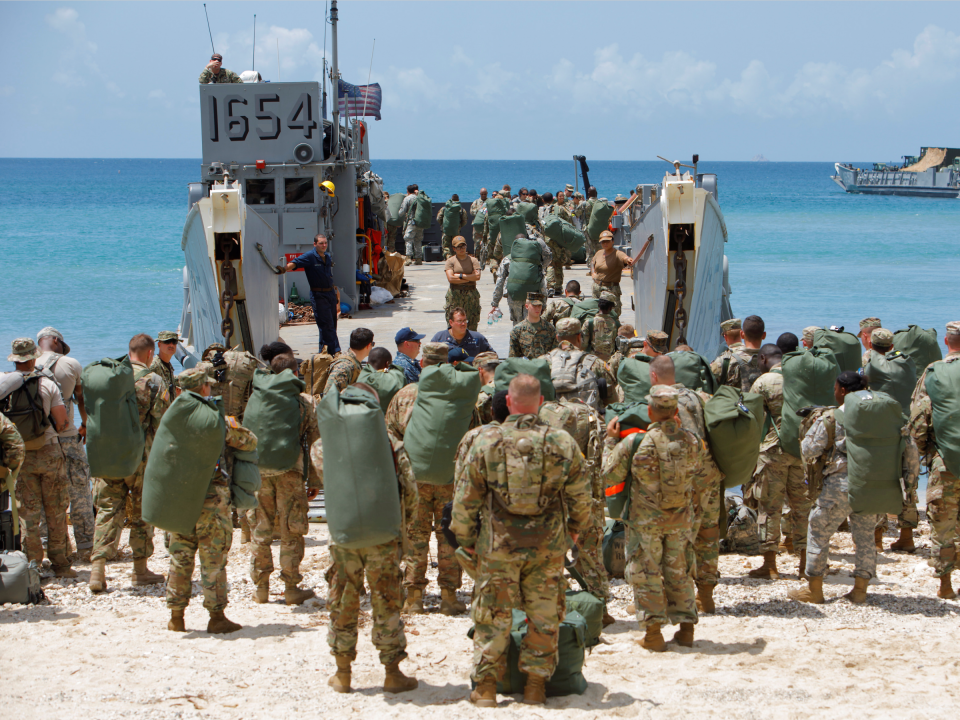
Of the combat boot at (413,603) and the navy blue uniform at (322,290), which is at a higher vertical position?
the navy blue uniform at (322,290)

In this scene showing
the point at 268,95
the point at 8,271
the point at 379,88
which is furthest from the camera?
the point at 8,271

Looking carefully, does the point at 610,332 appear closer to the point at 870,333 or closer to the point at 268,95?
the point at 870,333

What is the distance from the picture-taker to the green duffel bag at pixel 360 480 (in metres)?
4.57

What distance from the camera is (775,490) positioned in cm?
673

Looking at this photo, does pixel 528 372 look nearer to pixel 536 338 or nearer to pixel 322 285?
pixel 536 338

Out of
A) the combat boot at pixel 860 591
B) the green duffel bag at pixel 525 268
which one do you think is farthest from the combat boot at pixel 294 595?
the green duffel bag at pixel 525 268

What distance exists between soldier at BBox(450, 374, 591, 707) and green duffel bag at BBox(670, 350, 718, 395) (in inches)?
80.3

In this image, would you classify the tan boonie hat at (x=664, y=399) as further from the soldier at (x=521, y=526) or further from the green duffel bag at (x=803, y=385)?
the green duffel bag at (x=803, y=385)

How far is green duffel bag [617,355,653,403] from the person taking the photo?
6.36 metres

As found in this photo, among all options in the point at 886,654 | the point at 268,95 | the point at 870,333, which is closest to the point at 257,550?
the point at 886,654

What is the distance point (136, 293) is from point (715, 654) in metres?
30.0

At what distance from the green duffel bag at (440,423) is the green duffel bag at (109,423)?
199 cm

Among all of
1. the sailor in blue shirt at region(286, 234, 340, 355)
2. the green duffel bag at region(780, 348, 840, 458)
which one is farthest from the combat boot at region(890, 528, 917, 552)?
the sailor in blue shirt at region(286, 234, 340, 355)

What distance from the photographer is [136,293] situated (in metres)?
Result: 32.2
